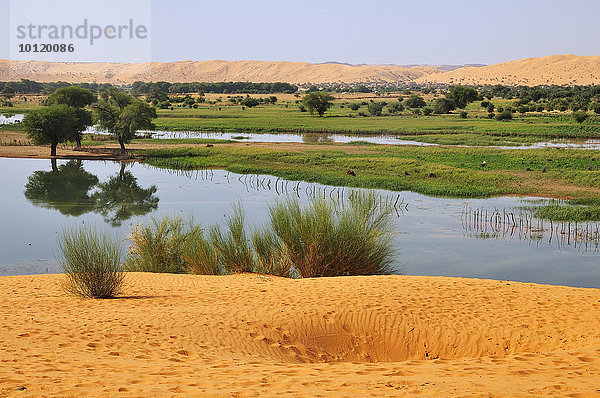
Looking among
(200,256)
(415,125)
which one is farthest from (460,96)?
(200,256)

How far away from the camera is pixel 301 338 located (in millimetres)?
10195

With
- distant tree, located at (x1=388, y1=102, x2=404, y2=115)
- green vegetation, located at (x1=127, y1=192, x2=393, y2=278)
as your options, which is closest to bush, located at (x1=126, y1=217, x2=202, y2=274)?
green vegetation, located at (x1=127, y1=192, x2=393, y2=278)

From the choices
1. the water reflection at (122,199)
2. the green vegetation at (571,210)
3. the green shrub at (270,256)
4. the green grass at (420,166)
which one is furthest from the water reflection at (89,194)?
the green vegetation at (571,210)

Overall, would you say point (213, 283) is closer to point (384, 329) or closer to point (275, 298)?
point (275, 298)

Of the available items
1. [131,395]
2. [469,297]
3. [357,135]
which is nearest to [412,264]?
[469,297]

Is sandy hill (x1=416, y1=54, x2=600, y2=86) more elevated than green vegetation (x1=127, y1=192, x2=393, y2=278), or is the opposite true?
sandy hill (x1=416, y1=54, x2=600, y2=86)

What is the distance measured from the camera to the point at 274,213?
1645 centimetres

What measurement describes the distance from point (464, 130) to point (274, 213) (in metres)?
46.9

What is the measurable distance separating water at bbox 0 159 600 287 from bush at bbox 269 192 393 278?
2.89 m

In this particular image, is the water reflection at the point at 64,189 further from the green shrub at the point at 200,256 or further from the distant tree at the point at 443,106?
the distant tree at the point at 443,106

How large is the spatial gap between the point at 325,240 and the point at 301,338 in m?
5.59

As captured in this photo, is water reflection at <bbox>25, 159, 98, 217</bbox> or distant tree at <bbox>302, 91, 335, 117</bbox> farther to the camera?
distant tree at <bbox>302, 91, 335, 117</bbox>

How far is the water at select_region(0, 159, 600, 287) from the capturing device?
1902 centimetres

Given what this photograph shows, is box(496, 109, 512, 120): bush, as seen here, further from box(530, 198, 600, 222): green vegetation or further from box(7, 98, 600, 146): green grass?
box(530, 198, 600, 222): green vegetation
